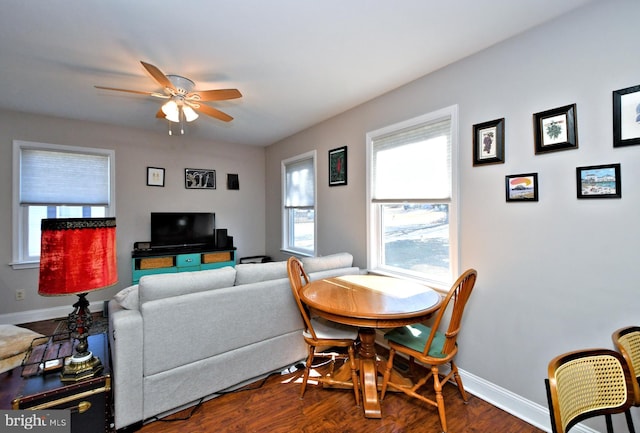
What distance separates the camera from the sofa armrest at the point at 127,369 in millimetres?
1703

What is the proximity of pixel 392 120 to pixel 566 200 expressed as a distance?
5.42 ft

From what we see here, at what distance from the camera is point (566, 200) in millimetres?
1725

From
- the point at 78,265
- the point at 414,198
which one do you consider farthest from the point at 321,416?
the point at 414,198

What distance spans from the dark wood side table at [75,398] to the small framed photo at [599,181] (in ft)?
9.56

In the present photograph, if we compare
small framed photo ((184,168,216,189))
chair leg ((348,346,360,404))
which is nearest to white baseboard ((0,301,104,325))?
small framed photo ((184,168,216,189))

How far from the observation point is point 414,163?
2.69 metres

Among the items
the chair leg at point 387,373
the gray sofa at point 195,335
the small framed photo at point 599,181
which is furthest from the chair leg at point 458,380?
the small framed photo at point 599,181

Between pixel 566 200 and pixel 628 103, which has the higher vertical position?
pixel 628 103

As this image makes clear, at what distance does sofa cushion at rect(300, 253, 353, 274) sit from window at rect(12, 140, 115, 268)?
3.29 m

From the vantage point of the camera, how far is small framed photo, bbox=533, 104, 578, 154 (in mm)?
1691

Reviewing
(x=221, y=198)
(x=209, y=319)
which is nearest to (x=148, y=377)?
(x=209, y=319)

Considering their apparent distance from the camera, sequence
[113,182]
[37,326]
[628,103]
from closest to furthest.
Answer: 1. [628,103]
2. [37,326]
3. [113,182]

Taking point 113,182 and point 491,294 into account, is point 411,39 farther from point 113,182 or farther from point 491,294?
point 113,182

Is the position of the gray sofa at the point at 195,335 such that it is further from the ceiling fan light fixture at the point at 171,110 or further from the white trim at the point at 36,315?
the white trim at the point at 36,315
